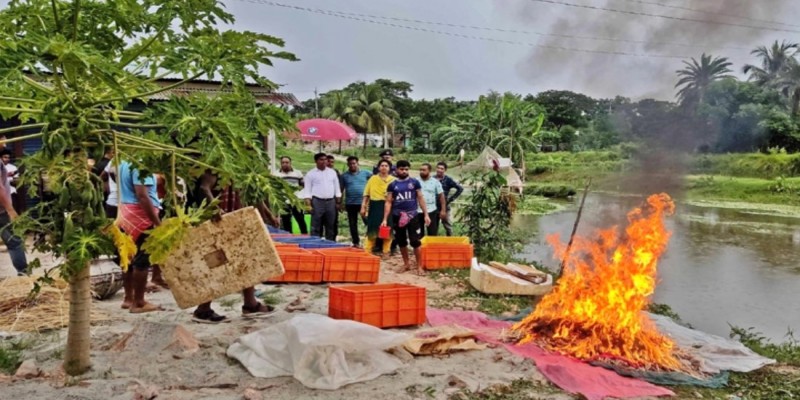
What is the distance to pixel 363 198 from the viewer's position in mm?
10570

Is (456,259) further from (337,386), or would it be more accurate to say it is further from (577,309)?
(337,386)

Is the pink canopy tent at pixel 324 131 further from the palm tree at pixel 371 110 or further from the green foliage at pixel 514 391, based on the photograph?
the palm tree at pixel 371 110

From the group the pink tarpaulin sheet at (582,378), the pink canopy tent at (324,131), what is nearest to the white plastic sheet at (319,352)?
the pink tarpaulin sheet at (582,378)

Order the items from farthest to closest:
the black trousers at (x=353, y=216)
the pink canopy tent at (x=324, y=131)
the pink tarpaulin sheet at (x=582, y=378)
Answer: the pink canopy tent at (x=324, y=131), the black trousers at (x=353, y=216), the pink tarpaulin sheet at (x=582, y=378)

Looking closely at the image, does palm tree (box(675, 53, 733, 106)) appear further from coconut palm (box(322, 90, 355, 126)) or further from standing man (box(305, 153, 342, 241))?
coconut palm (box(322, 90, 355, 126))

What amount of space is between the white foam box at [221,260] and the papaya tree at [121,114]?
0.54 metres

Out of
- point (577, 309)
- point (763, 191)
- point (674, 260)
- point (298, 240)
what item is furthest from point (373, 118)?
point (577, 309)

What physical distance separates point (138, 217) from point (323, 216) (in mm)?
4832

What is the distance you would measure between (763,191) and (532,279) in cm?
2719

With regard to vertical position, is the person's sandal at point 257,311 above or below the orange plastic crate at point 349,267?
below

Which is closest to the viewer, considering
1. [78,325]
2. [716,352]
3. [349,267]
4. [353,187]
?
[78,325]

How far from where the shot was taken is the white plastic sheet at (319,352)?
459 centimetres

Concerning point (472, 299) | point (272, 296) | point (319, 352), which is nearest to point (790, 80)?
point (472, 299)

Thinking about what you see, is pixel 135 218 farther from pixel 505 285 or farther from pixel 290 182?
pixel 290 182
